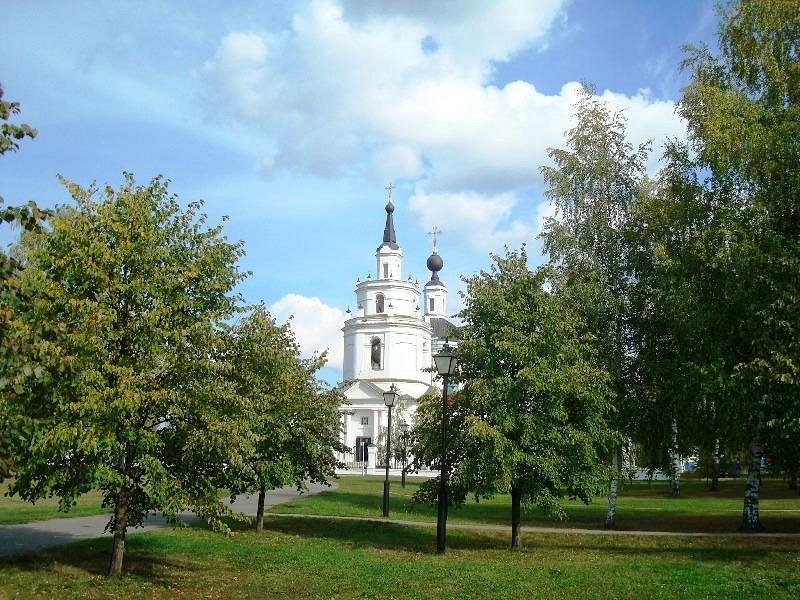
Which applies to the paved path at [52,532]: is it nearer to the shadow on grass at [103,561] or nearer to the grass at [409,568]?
the shadow on grass at [103,561]

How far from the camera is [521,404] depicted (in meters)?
18.9

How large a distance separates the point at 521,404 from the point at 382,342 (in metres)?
60.9

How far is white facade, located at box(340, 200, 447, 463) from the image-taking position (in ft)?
252

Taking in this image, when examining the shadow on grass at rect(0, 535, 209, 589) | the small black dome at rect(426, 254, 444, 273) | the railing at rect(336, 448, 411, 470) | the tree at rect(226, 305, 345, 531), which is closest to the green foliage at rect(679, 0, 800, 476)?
the tree at rect(226, 305, 345, 531)

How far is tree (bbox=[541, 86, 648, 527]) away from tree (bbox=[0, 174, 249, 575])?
44.6ft

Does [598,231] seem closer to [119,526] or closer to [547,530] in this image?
[547,530]

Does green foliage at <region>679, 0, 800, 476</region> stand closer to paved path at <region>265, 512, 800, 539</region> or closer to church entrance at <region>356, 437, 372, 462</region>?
paved path at <region>265, 512, 800, 539</region>

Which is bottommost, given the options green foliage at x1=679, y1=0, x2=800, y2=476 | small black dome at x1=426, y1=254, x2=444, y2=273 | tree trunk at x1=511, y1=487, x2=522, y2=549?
tree trunk at x1=511, y1=487, x2=522, y2=549

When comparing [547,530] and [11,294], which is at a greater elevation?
[11,294]

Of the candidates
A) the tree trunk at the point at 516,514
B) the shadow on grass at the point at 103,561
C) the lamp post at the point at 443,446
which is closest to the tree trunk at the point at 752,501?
the tree trunk at the point at 516,514

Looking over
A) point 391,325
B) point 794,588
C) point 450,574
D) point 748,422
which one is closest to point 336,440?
point 450,574

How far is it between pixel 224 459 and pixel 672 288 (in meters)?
12.8

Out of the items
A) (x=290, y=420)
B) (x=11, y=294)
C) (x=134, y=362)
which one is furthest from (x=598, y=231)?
(x=11, y=294)

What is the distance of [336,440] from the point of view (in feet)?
79.3
